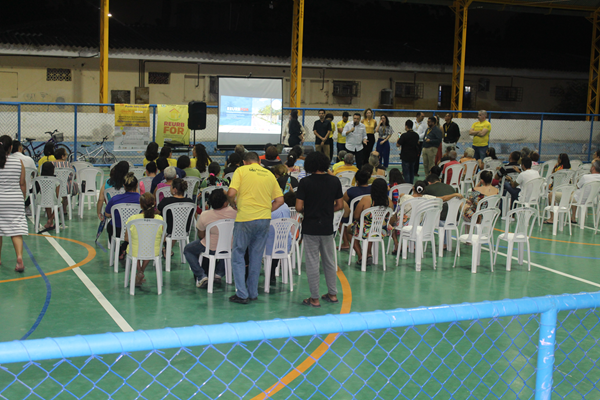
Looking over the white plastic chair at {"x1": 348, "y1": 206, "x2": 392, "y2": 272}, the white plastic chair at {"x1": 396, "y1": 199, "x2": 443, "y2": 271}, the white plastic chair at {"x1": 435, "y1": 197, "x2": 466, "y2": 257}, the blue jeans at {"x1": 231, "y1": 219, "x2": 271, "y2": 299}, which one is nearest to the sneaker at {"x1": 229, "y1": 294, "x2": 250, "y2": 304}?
the blue jeans at {"x1": 231, "y1": 219, "x2": 271, "y2": 299}

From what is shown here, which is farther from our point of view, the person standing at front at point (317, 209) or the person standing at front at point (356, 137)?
the person standing at front at point (356, 137)

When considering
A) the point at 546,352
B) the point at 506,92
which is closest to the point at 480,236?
the point at 546,352

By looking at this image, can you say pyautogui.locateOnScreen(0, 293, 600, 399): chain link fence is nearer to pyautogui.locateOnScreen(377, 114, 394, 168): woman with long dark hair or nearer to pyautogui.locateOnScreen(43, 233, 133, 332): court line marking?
pyautogui.locateOnScreen(43, 233, 133, 332): court line marking

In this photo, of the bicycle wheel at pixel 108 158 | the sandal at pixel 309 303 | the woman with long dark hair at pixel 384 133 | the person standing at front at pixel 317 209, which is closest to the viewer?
the person standing at front at pixel 317 209

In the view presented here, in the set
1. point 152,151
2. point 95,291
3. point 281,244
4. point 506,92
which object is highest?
point 506,92

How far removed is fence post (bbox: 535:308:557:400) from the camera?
2.38 metres

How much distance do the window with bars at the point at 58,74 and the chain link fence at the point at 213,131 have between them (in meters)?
1.13

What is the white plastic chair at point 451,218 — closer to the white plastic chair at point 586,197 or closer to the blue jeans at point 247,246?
the white plastic chair at point 586,197

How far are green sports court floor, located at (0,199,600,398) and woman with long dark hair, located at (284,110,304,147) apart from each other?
764 cm

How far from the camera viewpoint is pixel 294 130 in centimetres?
1616

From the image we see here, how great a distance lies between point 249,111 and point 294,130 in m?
1.42

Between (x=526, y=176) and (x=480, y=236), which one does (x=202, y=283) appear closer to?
(x=480, y=236)

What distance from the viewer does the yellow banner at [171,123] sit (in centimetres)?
1585

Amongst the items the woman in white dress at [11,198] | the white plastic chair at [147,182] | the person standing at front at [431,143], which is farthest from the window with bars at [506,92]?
the woman in white dress at [11,198]
